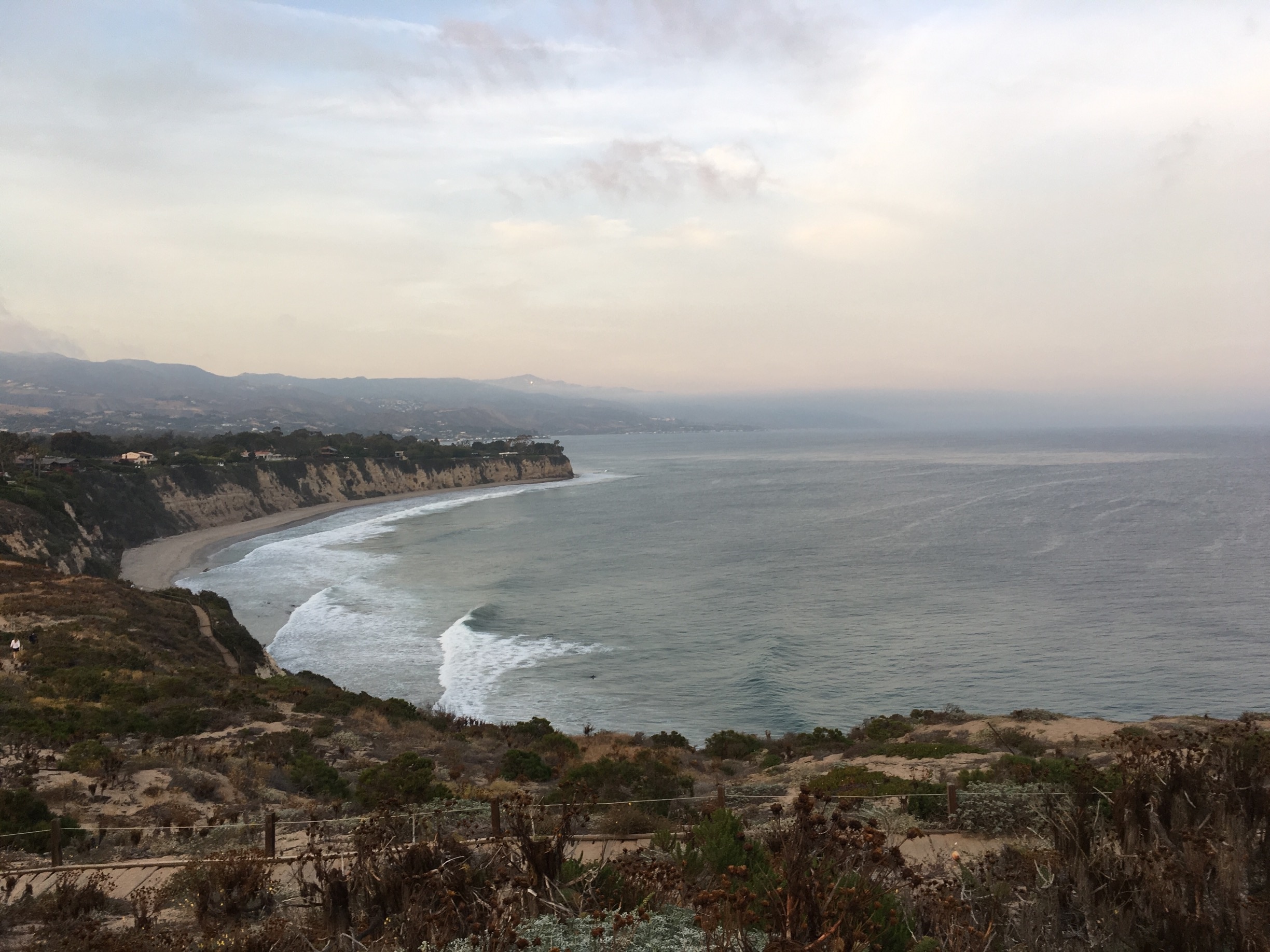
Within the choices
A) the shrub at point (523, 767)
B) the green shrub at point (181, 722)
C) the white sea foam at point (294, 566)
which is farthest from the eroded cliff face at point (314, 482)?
the shrub at point (523, 767)

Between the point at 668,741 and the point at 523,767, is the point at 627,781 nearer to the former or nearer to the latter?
the point at 523,767

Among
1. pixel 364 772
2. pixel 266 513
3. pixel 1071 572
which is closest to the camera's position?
pixel 364 772

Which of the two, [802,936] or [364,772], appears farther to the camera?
[364,772]

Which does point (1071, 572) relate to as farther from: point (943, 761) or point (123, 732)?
point (123, 732)

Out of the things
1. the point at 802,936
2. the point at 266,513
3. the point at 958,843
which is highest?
the point at 802,936

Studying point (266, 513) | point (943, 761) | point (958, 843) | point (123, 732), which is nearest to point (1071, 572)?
point (943, 761)

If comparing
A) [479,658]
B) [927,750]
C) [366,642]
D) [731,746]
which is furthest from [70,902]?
[366,642]

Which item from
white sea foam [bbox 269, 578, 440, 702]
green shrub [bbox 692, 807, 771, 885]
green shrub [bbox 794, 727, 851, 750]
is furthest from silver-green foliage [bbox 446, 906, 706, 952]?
white sea foam [bbox 269, 578, 440, 702]

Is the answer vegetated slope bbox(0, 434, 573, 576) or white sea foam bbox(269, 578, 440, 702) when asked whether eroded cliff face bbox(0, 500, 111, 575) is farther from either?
white sea foam bbox(269, 578, 440, 702)
